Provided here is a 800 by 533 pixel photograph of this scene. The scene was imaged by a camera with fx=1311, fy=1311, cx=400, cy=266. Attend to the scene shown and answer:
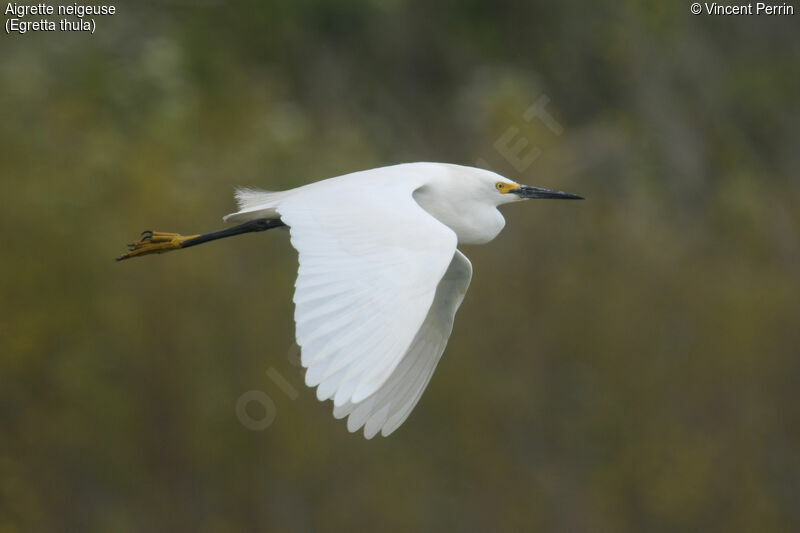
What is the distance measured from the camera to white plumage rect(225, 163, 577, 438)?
470cm

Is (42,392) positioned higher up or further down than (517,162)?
further down

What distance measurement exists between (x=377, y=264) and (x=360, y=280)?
0.15m

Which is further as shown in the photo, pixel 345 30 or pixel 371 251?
pixel 345 30

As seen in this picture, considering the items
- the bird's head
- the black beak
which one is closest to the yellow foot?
the bird's head

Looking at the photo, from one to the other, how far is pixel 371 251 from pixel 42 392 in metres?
7.73

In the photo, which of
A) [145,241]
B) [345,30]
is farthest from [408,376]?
[345,30]

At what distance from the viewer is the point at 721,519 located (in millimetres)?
13070

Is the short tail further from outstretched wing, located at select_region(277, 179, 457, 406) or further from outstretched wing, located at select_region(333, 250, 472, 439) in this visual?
outstretched wing, located at select_region(333, 250, 472, 439)

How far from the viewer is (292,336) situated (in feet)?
39.7

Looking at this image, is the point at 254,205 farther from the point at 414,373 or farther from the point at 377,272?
the point at 377,272

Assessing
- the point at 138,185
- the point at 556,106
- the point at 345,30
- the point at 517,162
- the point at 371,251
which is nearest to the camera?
the point at 371,251

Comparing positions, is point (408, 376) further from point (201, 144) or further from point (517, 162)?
point (201, 144)

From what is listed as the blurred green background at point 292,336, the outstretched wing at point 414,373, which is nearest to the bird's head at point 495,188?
the outstretched wing at point 414,373

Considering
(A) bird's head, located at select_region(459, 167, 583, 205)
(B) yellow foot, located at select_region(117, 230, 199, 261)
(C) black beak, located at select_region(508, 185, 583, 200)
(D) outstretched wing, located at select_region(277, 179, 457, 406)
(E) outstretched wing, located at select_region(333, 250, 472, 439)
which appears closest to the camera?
(D) outstretched wing, located at select_region(277, 179, 457, 406)
